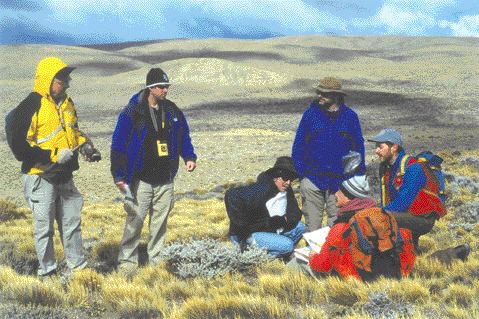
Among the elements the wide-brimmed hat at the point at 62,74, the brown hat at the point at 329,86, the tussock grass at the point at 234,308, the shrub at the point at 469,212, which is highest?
the wide-brimmed hat at the point at 62,74

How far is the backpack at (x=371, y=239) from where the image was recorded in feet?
15.9

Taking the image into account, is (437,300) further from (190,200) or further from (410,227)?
(190,200)

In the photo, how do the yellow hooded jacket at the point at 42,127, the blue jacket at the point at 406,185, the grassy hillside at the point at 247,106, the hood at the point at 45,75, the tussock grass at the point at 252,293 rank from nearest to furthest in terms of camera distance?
the tussock grass at the point at 252,293
the yellow hooded jacket at the point at 42,127
the hood at the point at 45,75
the blue jacket at the point at 406,185
the grassy hillside at the point at 247,106

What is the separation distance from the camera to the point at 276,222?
630cm

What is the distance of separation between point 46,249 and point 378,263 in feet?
10.3

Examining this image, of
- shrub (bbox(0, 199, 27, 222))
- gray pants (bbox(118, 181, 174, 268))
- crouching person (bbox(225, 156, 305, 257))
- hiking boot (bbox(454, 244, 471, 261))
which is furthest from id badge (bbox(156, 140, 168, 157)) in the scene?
shrub (bbox(0, 199, 27, 222))

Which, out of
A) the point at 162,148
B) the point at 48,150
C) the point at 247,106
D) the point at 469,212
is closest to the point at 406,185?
the point at 162,148

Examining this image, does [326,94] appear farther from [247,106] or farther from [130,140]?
[247,106]

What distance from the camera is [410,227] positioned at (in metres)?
5.69

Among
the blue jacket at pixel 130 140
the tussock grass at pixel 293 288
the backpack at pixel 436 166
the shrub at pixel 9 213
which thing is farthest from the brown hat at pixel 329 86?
the shrub at pixel 9 213

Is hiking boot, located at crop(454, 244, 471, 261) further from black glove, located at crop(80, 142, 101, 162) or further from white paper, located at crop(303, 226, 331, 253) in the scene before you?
black glove, located at crop(80, 142, 101, 162)

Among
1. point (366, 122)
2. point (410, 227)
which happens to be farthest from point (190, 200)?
point (366, 122)

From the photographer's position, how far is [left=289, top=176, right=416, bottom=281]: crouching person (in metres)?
4.88

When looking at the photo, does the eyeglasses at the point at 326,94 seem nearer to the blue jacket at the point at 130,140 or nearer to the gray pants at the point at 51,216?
the blue jacket at the point at 130,140
